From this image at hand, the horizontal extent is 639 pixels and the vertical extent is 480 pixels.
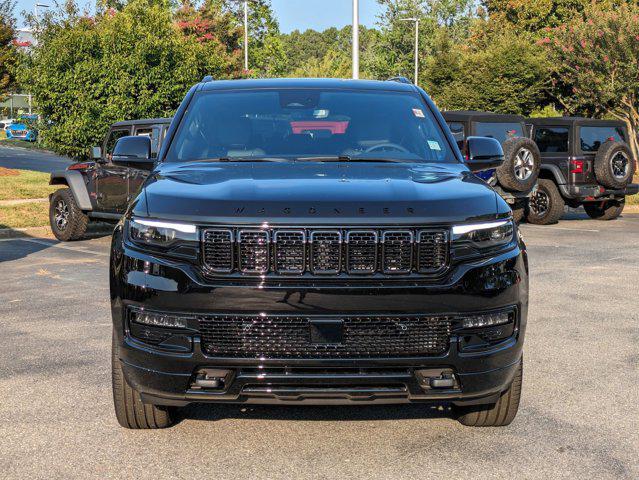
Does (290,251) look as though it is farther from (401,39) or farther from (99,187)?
(401,39)

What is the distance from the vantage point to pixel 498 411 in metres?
4.89

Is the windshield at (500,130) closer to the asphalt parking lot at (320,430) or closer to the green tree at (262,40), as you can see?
the asphalt parking lot at (320,430)

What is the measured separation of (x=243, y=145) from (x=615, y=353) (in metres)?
3.20

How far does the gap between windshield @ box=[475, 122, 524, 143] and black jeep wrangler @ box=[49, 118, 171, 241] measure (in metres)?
5.76

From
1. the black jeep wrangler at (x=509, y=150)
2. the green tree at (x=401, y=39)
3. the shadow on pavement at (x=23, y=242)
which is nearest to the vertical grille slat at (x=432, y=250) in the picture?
the shadow on pavement at (x=23, y=242)

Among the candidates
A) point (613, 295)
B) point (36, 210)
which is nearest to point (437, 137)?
point (613, 295)

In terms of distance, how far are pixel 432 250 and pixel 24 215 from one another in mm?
13832

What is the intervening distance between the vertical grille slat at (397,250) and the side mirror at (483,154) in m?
1.63

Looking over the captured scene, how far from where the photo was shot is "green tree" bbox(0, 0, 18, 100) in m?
28.7

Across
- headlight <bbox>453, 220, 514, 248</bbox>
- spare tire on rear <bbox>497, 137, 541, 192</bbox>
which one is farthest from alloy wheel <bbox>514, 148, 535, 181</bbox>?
headlight <bbox>453, 220, 514, 248</bbox>

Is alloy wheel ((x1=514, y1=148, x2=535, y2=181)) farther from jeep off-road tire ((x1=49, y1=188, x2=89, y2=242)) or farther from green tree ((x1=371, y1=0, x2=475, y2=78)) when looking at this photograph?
green tree ((x1=371, y1=0, x2=475, y2=78))

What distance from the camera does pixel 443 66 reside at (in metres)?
39.0

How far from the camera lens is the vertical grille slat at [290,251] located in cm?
420

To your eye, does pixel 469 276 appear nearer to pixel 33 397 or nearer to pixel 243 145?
pixel 243 145
